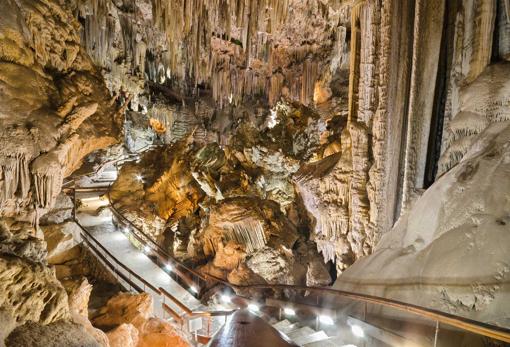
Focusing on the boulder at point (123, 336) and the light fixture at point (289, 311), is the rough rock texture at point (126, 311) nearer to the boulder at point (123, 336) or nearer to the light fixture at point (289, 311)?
the boulder at point (123, 336)

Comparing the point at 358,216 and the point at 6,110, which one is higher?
the point at 6,110

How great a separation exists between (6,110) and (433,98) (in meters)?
6.97

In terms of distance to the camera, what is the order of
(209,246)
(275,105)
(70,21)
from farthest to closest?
1. (275,105)
2. (209,246)
3. (70,21)

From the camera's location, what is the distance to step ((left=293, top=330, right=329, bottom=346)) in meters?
4.28

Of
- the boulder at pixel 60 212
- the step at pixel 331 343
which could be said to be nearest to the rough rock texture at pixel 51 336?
the step at pixel 331 343

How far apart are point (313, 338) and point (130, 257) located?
5801 millimetres

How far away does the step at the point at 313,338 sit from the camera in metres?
4.28

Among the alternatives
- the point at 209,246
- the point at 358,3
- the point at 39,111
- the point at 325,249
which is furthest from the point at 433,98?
the point at 209,246

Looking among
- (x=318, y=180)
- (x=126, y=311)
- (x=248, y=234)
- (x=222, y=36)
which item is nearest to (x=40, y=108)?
(x=126, y=311)

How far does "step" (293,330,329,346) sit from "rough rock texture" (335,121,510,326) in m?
0.83

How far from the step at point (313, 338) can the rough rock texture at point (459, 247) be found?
0.83m

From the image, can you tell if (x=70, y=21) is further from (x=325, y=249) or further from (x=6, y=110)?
(x=325, y=249)

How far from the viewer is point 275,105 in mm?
19766

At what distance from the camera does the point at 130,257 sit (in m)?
8.40
